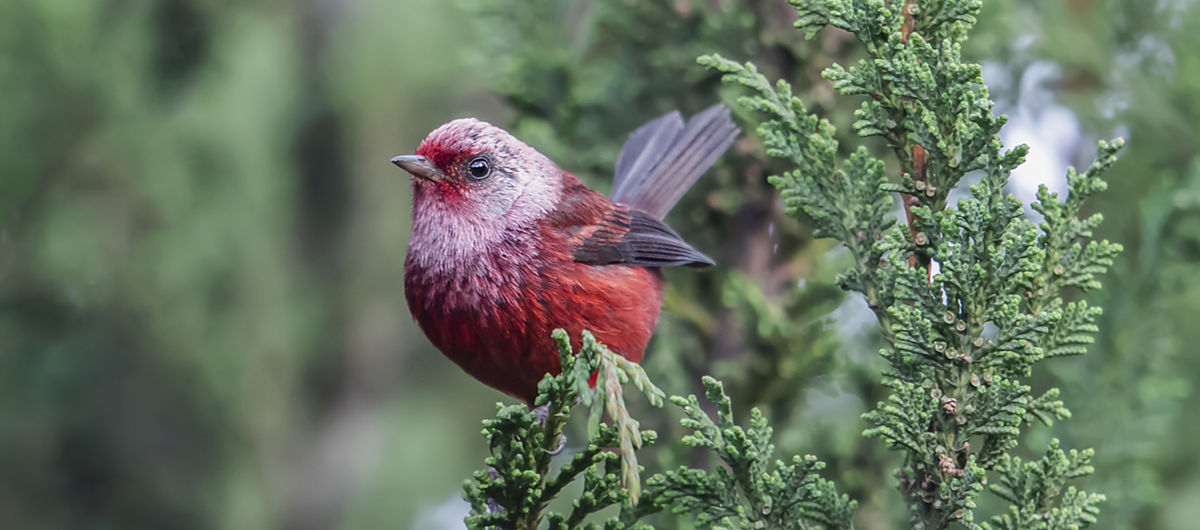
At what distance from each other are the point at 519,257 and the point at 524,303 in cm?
17

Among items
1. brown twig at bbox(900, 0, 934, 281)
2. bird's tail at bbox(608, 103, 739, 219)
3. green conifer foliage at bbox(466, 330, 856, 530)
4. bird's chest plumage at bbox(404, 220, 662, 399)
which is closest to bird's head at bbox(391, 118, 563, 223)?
bird's chest plumage at bbox(404, 220, 662, 399)

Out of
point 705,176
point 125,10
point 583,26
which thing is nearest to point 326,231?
→ point 125,10

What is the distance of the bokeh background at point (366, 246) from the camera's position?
12.4 feet

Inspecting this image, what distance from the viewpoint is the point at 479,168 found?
10.5 feet

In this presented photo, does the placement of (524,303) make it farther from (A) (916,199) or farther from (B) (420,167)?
(A) (916,199)

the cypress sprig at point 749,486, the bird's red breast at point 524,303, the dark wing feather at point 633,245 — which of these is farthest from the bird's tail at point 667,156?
the cypress sprig at point 749,486

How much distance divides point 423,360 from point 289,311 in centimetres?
114

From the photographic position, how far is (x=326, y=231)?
228 inches

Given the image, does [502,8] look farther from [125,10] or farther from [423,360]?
[423,360]

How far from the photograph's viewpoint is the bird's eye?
320 cm

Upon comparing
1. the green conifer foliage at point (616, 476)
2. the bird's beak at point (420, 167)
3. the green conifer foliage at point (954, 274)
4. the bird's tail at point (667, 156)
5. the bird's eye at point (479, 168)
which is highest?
the bird's tail at point (667, 156)

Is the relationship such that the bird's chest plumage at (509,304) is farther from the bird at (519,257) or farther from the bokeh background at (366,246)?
the bokeh background at (366,246)

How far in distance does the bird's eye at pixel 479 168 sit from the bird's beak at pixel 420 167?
0.10 meters

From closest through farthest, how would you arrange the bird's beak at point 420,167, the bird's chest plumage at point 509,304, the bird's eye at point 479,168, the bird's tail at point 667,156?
1. the bird's chest plumage at point 509,304
2. the bird's beak at point 420,167
3. the bird's eye at point 479,168
4. the bird's tail at point 667,156
